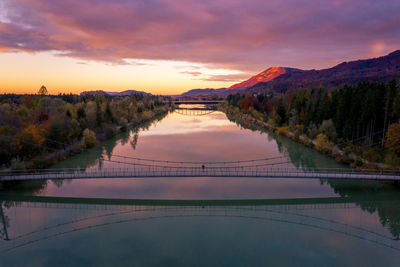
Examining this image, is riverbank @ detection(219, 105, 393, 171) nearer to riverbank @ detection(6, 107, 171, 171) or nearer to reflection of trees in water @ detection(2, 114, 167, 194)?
reflection of trees in water @ detection(2, 114, 167, 194)

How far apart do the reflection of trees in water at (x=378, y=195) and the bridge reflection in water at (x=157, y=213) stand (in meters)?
0.35

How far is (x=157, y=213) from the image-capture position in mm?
16453

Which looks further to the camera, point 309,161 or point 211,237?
point 309,161

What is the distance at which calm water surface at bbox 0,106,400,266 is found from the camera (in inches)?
480

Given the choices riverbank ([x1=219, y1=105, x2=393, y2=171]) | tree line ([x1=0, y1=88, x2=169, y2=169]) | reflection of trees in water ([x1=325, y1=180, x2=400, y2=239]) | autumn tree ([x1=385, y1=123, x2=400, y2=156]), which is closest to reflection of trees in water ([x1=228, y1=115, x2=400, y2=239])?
reflection of trees in water ([x1=325, y1=180, x2=400, y2=239])

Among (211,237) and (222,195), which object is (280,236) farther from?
(222,195)

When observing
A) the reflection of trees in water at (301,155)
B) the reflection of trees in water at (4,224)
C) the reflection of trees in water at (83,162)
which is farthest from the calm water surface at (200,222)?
the reflection of trees in water at (301,155)

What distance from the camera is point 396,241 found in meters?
13.8

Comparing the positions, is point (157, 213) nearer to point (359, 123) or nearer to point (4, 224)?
point (4, 224)

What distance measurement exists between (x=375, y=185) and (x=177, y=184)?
13.6 metres

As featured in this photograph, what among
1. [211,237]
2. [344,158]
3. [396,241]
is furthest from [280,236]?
[344,158]

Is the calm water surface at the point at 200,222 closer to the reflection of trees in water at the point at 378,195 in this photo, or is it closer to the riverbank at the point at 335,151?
the reflection of trees in water at the point at 378,195

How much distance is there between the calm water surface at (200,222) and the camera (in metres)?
12.2

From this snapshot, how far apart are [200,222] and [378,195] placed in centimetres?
1191
